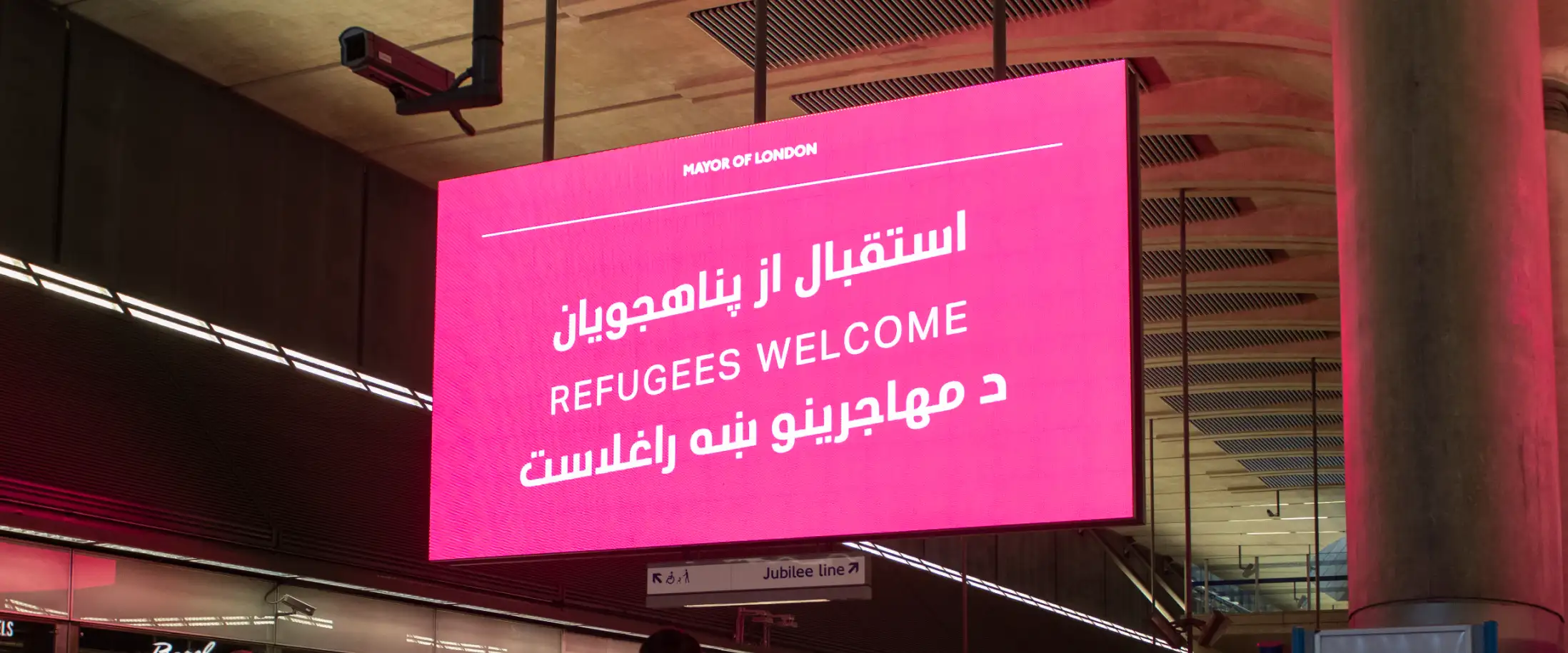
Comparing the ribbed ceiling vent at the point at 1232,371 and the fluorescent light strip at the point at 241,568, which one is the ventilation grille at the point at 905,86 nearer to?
the fluorescent light strip at the point at 241,568

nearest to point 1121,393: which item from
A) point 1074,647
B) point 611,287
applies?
point 611,287

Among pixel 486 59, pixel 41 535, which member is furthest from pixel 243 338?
pixel 486 59

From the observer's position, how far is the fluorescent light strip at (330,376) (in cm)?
1252

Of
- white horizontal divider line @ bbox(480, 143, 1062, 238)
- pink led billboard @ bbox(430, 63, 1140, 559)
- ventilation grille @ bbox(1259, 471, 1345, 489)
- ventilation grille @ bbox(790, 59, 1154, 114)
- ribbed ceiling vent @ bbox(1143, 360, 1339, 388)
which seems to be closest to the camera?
pink led billboard @ bbox(430, 63, 1140, 559)

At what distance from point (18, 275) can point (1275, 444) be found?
719 inches

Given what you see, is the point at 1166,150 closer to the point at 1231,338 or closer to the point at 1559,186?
the point at 1559,186

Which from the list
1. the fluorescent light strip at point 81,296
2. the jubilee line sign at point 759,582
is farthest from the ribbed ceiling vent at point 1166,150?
the fluorescent light strip at point 81,296

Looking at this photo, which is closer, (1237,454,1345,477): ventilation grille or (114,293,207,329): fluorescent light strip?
(114,293,207,329): fluorescent light strip

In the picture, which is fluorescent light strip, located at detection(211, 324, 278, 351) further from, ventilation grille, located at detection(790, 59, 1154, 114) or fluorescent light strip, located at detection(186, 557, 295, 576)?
ventilation grille, located at detection(790, 59, 1154, 114)

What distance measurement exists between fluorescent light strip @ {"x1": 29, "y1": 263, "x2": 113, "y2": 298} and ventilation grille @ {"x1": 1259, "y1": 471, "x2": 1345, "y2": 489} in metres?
19.3

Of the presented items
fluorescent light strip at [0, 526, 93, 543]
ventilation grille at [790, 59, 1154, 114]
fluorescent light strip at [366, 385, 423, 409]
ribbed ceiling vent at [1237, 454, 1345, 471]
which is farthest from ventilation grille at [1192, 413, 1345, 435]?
fluorescent light strip at [0, 526, 93, 543]

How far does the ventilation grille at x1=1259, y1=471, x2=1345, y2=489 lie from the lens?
26.8 metres

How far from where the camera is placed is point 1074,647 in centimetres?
2497

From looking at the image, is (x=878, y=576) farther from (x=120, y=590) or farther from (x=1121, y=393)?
(x=1121, y=393)
